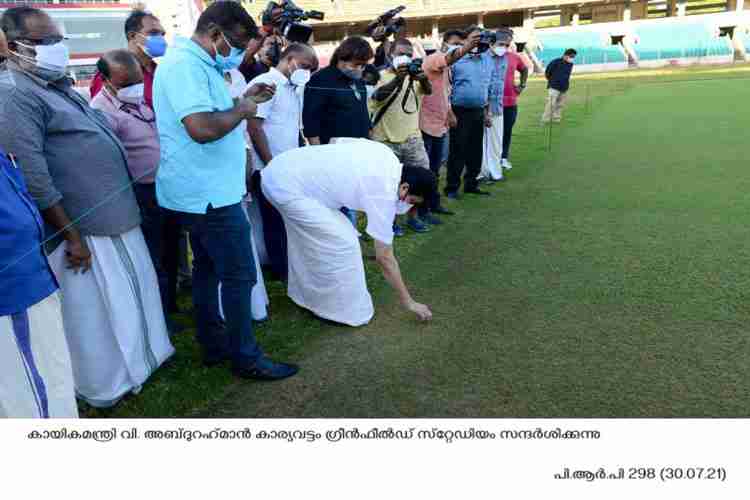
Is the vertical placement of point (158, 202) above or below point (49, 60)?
below

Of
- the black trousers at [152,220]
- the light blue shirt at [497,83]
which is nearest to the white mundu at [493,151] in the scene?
the light blue shirt at [497,83]

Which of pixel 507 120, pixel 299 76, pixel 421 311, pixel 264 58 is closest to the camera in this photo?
pixel 421 311

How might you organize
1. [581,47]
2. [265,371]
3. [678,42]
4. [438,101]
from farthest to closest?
[581,47] < [678,42] < [438,101] < [265,371]

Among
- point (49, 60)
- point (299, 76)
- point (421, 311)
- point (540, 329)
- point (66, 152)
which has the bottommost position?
point (540, 329)

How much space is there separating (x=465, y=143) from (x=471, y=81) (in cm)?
58

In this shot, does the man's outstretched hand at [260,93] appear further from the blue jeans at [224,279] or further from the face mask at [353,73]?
the face mask at [353,73]

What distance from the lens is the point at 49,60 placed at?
215 centimetres

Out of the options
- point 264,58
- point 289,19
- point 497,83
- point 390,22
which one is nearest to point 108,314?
point 264,58

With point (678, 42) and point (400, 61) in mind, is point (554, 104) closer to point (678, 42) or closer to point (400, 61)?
point (400, 61)

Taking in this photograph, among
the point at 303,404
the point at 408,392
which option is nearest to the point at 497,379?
the point at 408,392

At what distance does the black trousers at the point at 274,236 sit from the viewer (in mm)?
3627

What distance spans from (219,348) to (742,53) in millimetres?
30927

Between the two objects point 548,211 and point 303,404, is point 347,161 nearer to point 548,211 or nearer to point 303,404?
point 303,404

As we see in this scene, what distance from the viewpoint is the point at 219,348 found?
278 cm
